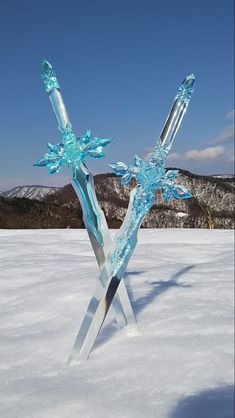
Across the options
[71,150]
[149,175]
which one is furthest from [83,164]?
[149,175]

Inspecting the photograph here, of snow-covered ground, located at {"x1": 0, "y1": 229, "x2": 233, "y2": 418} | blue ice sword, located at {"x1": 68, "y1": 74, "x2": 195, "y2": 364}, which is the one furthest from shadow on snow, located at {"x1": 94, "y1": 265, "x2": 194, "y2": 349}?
blue ice sword, located at {"x1": 68, "y1": 74, "x2": 195, "y2": 364}

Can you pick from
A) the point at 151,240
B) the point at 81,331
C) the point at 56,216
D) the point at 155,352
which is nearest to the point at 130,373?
the point at 155,352

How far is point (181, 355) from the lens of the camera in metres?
1.45

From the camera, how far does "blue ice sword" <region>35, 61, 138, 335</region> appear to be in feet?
5.41

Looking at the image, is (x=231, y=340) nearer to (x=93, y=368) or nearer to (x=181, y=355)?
(x=181, y=355)

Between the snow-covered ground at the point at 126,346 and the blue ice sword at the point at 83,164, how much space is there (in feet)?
0.70

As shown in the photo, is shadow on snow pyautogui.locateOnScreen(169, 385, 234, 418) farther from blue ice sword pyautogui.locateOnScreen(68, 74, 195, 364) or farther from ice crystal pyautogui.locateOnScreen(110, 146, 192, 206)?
ice crystal pyautogui.locateOnScreen(110, 146, 192, 206)

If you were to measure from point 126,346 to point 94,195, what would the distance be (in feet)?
1.94

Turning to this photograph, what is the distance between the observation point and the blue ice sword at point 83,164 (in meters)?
1.65

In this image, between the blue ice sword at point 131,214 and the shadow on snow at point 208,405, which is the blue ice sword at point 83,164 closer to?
the blue ice sword at point 131,214

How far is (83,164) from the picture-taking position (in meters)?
1.66

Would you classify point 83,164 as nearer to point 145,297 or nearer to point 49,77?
point 49,77

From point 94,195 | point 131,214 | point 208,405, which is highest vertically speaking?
point 94,195

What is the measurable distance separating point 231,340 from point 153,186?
25.3 inches
